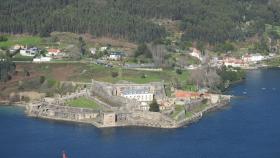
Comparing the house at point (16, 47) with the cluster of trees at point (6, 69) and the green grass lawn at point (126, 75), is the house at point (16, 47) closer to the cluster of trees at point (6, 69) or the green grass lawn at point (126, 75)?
the cluster of trees at point (6, 69)

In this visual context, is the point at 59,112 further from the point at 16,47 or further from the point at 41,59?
the point at 16,47

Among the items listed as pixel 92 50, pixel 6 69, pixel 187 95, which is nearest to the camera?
pixel 187 95

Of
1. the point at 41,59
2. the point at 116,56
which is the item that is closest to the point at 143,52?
the point at 116,56

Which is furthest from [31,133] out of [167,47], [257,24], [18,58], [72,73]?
[257,24]

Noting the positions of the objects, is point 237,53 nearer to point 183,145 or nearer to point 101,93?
point 101,93

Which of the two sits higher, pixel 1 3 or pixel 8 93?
pixel 1 3

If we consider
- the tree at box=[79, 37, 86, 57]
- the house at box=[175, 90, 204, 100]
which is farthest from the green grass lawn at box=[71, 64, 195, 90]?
the tree at box=[79, 37, 86, 57]
